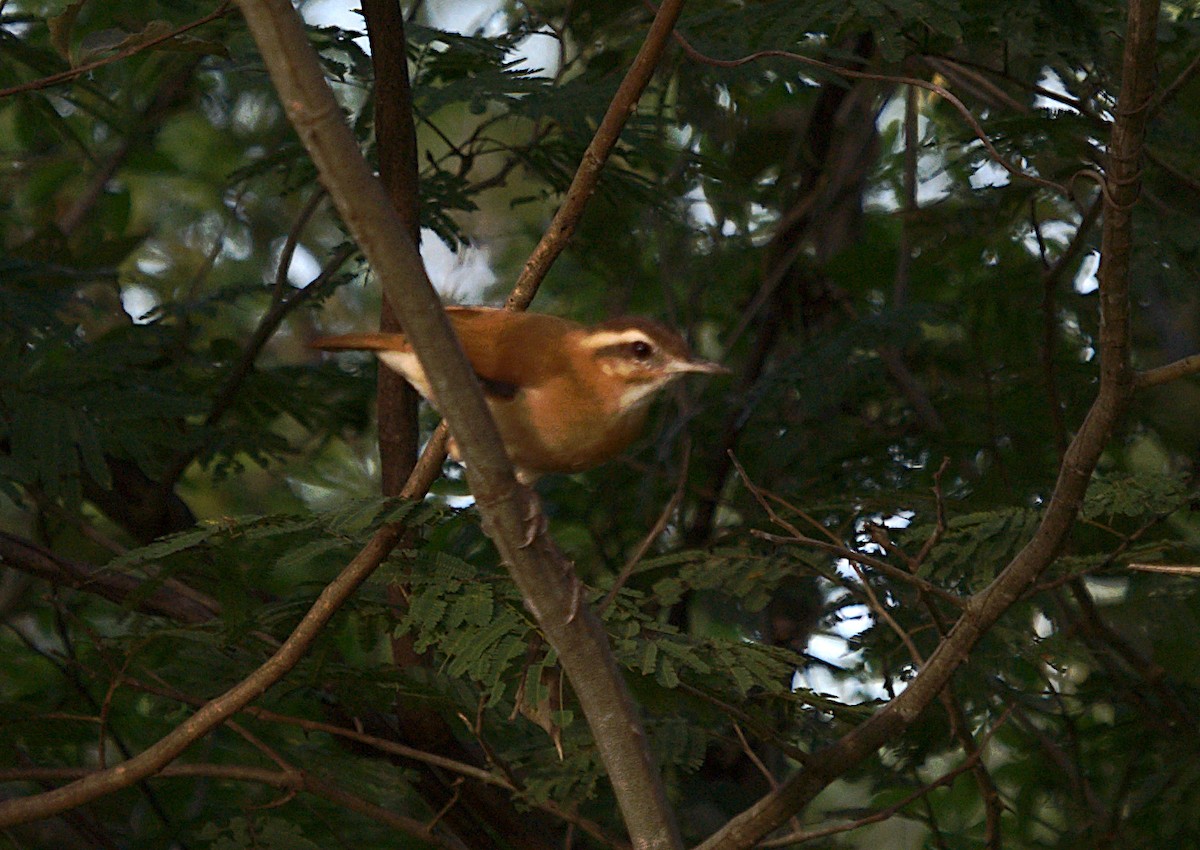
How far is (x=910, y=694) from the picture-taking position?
2.96 metres

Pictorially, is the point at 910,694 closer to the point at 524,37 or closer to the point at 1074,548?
the point at 1074,548

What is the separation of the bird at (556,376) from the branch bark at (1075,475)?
1.31 m

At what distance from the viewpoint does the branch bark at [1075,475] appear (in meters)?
2.71

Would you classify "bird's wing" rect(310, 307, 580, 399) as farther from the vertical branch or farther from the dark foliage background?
the dark foliage background

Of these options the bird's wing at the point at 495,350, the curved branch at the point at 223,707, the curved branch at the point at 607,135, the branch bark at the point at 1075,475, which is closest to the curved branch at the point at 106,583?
the curved branch at the point at 223,707

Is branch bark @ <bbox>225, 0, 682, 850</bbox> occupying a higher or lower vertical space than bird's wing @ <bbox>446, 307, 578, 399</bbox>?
lower

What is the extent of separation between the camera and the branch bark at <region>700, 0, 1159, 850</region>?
2.71 meters

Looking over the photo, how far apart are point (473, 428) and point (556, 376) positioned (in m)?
1.59

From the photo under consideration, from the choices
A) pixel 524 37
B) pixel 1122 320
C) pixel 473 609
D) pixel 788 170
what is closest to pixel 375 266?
pixel 473 609

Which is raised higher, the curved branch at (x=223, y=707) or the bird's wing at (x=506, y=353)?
the bird's wing at (x=506, y=353)

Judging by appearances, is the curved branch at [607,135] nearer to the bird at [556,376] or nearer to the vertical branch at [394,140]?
the bird at [556,376]

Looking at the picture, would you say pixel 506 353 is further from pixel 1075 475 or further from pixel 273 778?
pixel 1075 475

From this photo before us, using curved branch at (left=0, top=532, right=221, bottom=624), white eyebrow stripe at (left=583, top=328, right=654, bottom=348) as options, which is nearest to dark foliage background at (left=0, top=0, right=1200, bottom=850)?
curved branch at (left=0, top=532, right=221, bottom=624)

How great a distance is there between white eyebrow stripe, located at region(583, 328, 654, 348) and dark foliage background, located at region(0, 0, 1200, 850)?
0.55 meters
